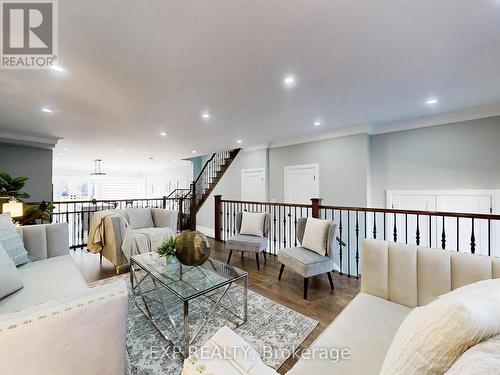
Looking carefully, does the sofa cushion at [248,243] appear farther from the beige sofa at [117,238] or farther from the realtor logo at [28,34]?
the realtor logo at [28,34]

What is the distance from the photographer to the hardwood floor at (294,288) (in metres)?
2.10

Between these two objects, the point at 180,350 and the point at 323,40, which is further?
the point at 323,40

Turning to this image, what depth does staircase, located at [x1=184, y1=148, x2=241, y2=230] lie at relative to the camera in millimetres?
6645

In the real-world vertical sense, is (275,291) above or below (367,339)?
below

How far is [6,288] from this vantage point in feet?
4.73

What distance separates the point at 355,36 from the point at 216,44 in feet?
3.69

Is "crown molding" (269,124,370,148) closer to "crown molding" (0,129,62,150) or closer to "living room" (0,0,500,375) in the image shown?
"living room" (0,0,500,375)

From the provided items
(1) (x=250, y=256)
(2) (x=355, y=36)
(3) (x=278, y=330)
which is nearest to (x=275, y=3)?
(2) (x=355, y=36)

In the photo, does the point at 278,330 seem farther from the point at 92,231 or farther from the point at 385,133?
the point at 385,133

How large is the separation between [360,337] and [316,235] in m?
1.65

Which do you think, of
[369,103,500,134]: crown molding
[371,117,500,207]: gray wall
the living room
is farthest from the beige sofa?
[369,103,500,134]: crown molding

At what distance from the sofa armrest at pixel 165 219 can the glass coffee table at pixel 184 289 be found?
1481 mm

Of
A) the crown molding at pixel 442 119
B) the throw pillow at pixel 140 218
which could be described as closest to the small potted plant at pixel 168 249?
the throw pillow at pixel 140 218

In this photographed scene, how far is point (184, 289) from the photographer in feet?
5.67
